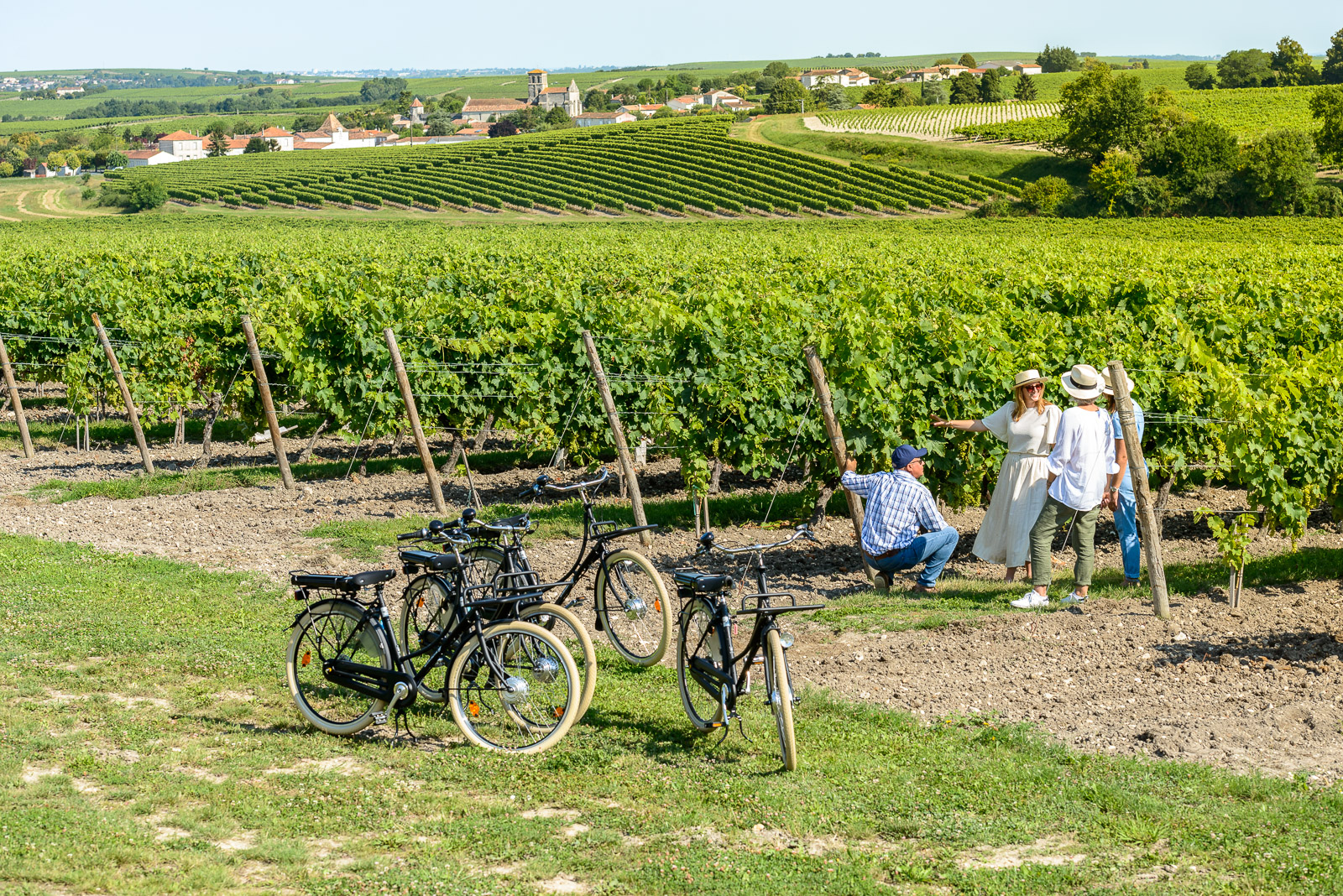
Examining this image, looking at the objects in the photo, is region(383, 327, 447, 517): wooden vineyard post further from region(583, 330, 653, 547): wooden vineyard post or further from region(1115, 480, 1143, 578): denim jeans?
region(1115, 480, 1143, 578): denim jeans

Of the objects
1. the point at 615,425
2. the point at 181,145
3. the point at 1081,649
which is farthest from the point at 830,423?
the point at 181,145

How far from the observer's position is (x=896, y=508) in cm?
844

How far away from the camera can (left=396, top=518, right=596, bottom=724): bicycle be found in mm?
5793

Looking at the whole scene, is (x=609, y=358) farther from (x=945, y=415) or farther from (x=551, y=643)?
(x=551, y=643)

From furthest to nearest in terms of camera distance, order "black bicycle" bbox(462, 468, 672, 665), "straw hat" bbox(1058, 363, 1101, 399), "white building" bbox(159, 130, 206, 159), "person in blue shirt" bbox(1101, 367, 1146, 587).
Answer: "white building" bbox(159, 130, 206, 159)
"person in blue shirt" bbox(1101, 367, 1146, 587)
"straw hat" bbox(1058, 363, 1101, 399)
"black bicycle" bbox(462, 468, 672, 665)

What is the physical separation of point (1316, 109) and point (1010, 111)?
30.6 metres

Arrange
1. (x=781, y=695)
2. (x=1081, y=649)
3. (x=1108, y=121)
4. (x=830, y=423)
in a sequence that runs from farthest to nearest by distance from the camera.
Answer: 1. (x=1108, y=121)
2. (x=830, y=423)
3. (x=1081, y=649)
4. (x=781, y=695)

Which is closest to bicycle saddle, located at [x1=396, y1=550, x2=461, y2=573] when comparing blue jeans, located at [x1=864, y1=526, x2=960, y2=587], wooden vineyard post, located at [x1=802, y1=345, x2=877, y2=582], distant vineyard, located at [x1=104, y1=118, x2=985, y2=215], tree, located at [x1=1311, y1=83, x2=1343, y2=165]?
blue jeans, located at [x1=864, y1=526, x2=960, y2=587]

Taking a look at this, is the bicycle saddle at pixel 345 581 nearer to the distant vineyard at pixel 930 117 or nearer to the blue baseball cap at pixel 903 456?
the blue baseball cap at pixel 903 456

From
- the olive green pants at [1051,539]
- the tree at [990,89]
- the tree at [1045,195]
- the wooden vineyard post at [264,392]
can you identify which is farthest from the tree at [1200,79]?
the olive green pants at [1051,539]

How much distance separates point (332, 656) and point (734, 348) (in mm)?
6208

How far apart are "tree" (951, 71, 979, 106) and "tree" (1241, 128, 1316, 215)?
205 ft

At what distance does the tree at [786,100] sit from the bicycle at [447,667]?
124 meters

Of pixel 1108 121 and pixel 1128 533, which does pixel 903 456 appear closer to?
pixel 1128 533
